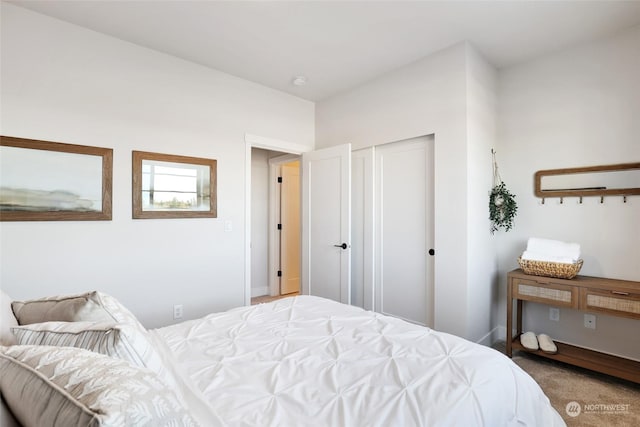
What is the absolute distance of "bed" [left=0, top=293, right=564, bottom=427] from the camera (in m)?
0.87

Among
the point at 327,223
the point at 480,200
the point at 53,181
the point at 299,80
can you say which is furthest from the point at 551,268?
the point at 53,181

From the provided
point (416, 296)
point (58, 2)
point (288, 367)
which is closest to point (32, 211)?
point (58, 2)

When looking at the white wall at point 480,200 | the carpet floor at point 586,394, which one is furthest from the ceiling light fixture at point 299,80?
the carpet floor at point 586,394

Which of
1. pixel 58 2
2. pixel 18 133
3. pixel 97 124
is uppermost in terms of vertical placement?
pixel 58 2

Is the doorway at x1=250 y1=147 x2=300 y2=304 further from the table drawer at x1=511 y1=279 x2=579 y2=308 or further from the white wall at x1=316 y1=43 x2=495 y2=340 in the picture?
the table drawer at x1=511 y1=279 x2=579 y2=308

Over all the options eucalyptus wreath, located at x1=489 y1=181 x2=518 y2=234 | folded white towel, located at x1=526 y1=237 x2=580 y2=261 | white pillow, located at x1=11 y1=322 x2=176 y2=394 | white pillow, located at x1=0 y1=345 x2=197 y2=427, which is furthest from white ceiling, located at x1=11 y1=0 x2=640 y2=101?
white pillow, located at x1=0 y1=345 x2=197 y2=427

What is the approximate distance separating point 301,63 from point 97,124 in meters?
1.87

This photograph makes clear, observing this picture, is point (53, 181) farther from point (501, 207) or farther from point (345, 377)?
point (501, 207)

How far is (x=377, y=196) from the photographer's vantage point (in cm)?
334

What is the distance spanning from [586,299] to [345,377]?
2.23m

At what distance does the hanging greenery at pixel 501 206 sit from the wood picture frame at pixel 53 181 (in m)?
3.42

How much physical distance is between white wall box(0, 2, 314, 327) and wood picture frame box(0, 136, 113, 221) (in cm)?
6

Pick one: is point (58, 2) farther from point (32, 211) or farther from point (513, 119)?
point (513, 119)

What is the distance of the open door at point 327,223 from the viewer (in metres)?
3.30
